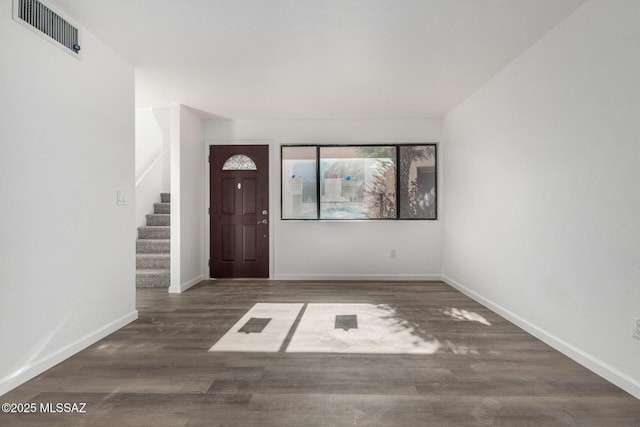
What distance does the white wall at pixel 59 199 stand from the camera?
2082 millimetres

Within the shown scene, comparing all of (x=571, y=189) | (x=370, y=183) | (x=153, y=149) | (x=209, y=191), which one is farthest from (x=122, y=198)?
(x=153, y=149)

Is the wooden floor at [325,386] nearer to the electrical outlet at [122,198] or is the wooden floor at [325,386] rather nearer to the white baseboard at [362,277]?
the electrical outlet at [122,198]

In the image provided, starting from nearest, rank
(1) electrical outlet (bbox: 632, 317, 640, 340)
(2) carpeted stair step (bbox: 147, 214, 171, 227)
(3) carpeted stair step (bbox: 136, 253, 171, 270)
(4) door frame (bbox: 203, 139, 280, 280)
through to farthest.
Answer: (1) electrical outlet (bbox: 632, 317, 640, 340) < (3) carpeted stair step (bbox: 136, 253, 171, 270) < (4) door frame (bbox: 203, 139, 280, 280) < (2) carpeted stair step (bbox: 147, 214, 171, 227)

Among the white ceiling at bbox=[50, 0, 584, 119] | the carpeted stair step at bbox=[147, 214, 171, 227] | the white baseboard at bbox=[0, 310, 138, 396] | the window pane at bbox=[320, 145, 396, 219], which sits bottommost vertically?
the white baseboard at bbox=[0, 310, 138, 396]

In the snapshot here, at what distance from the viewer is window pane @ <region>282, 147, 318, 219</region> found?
208 inches

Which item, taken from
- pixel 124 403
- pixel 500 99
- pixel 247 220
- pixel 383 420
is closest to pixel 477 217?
pixel 500 99

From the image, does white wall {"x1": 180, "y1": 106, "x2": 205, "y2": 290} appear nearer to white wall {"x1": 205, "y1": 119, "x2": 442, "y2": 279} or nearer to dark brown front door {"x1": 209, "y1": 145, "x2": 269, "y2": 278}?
dark brown front door {"x1": 209, "y1": 145, "x2": 269, "y2": 278}

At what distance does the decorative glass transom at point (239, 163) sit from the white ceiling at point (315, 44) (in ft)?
3.66

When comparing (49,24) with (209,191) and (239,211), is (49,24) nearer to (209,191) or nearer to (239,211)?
(209,191)

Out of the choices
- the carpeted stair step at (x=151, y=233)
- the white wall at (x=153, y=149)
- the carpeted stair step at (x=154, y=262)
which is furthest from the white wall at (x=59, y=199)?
the white wall at (x=153, y=149)

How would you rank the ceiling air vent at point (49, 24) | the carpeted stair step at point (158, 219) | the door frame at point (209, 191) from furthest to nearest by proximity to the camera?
the carpeted stair step at point (158, 219)
the door frame at point (209, 191)
the ceiling air vent at point (49, 24)

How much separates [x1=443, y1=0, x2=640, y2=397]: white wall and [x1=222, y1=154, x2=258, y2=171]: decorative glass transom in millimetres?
3361

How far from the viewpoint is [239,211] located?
5.36 m

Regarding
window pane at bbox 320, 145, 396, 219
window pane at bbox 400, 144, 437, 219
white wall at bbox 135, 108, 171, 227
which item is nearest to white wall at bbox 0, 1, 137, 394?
window pane at bbox 320, 145, 396, 219
